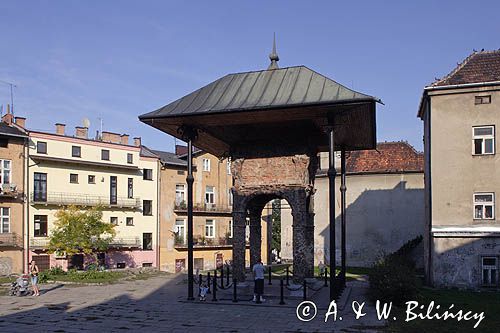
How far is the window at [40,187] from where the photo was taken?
41.3 m

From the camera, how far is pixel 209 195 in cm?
5409

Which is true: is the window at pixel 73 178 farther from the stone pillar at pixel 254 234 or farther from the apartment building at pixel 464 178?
the apartment building at pixel 464 178

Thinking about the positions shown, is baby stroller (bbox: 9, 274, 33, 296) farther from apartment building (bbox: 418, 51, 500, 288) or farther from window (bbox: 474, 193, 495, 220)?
window (bbox: 474, 193, 495, 220)

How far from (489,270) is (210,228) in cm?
3195

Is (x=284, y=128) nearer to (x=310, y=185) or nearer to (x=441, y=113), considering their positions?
(x=310, y=185)

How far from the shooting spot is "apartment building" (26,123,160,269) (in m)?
41.4

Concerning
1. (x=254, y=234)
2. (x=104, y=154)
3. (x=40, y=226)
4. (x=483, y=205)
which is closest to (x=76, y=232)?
(x=40, y=226)

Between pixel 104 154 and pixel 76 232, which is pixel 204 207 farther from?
pixel 76 232

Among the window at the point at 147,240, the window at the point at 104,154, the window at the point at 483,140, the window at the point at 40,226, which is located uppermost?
the window at the point at 104,154

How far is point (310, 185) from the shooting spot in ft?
72.3

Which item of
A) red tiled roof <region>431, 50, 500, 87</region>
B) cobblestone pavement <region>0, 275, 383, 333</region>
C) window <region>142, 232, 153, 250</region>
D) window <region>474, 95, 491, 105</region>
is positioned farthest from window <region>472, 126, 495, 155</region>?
window <region>142, 232, 153, 250</region>

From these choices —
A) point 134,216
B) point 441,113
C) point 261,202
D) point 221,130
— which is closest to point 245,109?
point 221,130

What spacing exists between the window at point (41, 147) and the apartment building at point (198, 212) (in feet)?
37.8

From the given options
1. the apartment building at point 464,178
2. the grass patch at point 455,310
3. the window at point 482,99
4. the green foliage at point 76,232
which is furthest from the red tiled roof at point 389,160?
the green foliage at point 76,232
